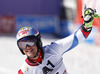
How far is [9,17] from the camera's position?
47.3 feet

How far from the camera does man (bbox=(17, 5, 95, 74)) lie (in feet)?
11.9

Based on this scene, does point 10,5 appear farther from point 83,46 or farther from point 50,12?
point 83,46

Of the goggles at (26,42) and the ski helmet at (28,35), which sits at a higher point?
the ski helmet at (28,35)

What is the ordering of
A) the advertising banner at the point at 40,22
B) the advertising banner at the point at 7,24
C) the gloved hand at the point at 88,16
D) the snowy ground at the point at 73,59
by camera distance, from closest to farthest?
1. the gloved hand at the point at 88,16
2. the snowy ground at the point at 73,59
3. the advertising banner at the point at 40,22
4. the advertising banner at the point at 7,24

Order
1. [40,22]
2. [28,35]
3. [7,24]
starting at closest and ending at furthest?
[28,35], [40,22], [7,24]

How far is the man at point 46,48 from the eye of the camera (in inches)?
143

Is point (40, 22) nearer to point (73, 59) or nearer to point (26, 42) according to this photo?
point (73, 59)

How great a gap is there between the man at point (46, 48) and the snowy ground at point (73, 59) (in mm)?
2996

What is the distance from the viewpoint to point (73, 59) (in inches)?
332

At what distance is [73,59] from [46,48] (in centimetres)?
462

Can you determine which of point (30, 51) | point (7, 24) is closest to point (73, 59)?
point (30, 51)

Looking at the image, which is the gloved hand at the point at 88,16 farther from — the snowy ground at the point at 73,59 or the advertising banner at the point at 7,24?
the advertising banner at the point at 7,24

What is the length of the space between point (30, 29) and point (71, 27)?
9.28 meters

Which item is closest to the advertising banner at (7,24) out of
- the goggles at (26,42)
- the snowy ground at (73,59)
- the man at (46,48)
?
the snowy ground at (73,59)
